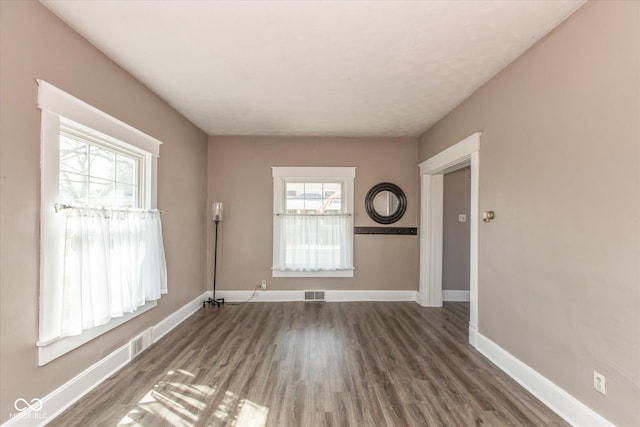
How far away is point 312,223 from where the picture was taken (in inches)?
177

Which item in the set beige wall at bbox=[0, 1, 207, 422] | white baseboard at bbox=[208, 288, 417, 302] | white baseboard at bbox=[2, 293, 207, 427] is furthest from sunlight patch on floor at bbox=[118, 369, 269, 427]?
white baseboard at bbox=[208, 288, 417, 302]

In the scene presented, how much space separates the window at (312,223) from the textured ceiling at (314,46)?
4.56 ft

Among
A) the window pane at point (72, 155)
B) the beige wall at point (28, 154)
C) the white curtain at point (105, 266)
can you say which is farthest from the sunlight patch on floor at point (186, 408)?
the window pane at point (72, 155)

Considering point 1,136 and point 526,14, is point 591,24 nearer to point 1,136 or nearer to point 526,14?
point 526,14

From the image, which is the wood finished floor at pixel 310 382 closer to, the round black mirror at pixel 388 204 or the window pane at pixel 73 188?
the window pane at pixel 73 188

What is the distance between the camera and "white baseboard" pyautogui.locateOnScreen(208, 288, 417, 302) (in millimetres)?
4516

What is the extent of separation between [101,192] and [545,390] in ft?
12.3

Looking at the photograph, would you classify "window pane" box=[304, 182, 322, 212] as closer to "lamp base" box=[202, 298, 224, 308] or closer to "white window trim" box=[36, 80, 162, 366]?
"lamp base" box=[202, 298, 224, 308]

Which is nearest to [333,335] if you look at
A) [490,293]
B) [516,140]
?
[490,293]

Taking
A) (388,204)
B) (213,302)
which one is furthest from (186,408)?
(388,204)

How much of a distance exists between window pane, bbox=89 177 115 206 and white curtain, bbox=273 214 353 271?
2.31 metres

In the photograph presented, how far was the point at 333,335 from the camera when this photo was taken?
10.5 ft

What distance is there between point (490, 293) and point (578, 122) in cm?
160

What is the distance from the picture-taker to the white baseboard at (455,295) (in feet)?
15.2
